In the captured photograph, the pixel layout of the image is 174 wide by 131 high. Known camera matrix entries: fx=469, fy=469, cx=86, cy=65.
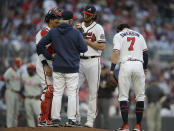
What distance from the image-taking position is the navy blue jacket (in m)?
8.16

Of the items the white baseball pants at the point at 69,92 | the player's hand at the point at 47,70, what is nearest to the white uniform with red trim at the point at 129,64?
the white baseball pants at the point at 69,92

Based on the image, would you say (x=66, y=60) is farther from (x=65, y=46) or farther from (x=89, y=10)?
(x=89, y=10)

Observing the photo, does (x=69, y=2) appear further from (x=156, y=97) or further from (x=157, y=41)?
(x=156, y=97)

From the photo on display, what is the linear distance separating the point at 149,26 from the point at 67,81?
1444 cm

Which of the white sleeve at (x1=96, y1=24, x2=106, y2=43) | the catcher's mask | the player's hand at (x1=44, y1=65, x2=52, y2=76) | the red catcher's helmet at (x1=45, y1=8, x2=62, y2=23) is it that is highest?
the red catcher's helmet at (x1=45, y1=8, x2=62, y2=23)

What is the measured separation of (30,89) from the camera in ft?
45.4

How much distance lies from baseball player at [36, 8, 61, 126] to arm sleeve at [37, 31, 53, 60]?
26cm

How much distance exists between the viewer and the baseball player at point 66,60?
817cm

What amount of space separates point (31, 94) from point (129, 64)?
5751mm

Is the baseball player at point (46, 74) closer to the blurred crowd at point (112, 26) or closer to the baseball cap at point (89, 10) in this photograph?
the baseball cap at point (89, 10)

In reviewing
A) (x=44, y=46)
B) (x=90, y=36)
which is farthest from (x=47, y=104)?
(x=90, y=36)

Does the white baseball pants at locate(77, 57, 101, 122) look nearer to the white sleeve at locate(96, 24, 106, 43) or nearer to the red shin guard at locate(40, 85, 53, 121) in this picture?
the white sleeve at locate(96, 24, 106, 43)

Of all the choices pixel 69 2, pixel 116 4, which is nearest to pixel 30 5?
pixel 69 2

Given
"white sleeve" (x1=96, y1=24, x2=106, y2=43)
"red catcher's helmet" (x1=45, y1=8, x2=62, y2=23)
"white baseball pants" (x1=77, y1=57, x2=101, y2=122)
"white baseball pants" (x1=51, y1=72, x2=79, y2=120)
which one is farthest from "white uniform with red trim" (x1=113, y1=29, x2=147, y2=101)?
"red catcher's helmet" (x1=45, y1=8, x2=62, y2=23)
